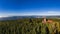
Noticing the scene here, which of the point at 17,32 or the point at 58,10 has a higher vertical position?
the point at 58,10

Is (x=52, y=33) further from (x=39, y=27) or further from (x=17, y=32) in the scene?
(x=17, y=32)

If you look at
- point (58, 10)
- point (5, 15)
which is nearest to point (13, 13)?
point (5, 15)

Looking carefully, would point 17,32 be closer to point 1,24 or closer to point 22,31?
point 22,31

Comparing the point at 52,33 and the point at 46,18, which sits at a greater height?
the point at 46,18

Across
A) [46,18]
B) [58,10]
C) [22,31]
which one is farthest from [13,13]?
[58,10]

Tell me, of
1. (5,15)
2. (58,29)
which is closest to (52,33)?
(58,29)

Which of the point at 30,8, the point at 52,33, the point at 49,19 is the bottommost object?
the point at 52,33
